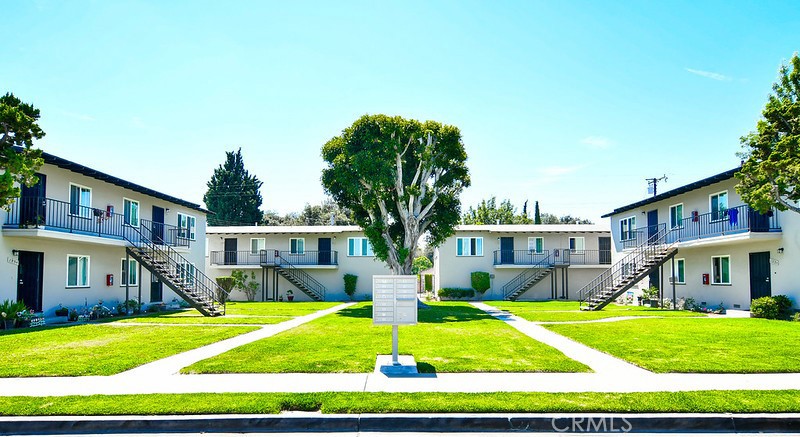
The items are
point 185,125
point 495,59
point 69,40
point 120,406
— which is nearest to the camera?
point 120,406

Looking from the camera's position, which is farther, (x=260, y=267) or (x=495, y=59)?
(x=260, y=267)

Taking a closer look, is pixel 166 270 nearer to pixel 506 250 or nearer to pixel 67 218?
pixel 67 218

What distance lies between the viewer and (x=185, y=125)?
24.5 metres

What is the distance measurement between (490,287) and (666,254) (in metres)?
13.4

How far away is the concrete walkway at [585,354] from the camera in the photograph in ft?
31.2

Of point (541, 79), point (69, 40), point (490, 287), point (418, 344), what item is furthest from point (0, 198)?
point (490, 287)

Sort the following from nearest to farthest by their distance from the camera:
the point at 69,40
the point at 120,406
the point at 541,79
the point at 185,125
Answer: the point at 120,406 → the point at 69,40 → the point at 541,79 → the point at 185,125

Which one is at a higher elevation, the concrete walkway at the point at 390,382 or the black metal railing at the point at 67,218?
the black metal railing at the point at 67,218

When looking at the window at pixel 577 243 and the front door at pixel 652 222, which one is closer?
the front door at pixel 652 222

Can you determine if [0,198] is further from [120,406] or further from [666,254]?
[666,254]

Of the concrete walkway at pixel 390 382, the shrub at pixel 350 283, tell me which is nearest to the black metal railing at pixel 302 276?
the shrub at pixel 350 283

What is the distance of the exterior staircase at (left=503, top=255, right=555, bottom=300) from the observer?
35.1 m

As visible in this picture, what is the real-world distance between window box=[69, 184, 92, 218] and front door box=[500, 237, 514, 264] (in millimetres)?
24558

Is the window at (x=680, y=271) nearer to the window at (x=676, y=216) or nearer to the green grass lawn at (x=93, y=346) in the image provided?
the window at (x=676, y=216)
